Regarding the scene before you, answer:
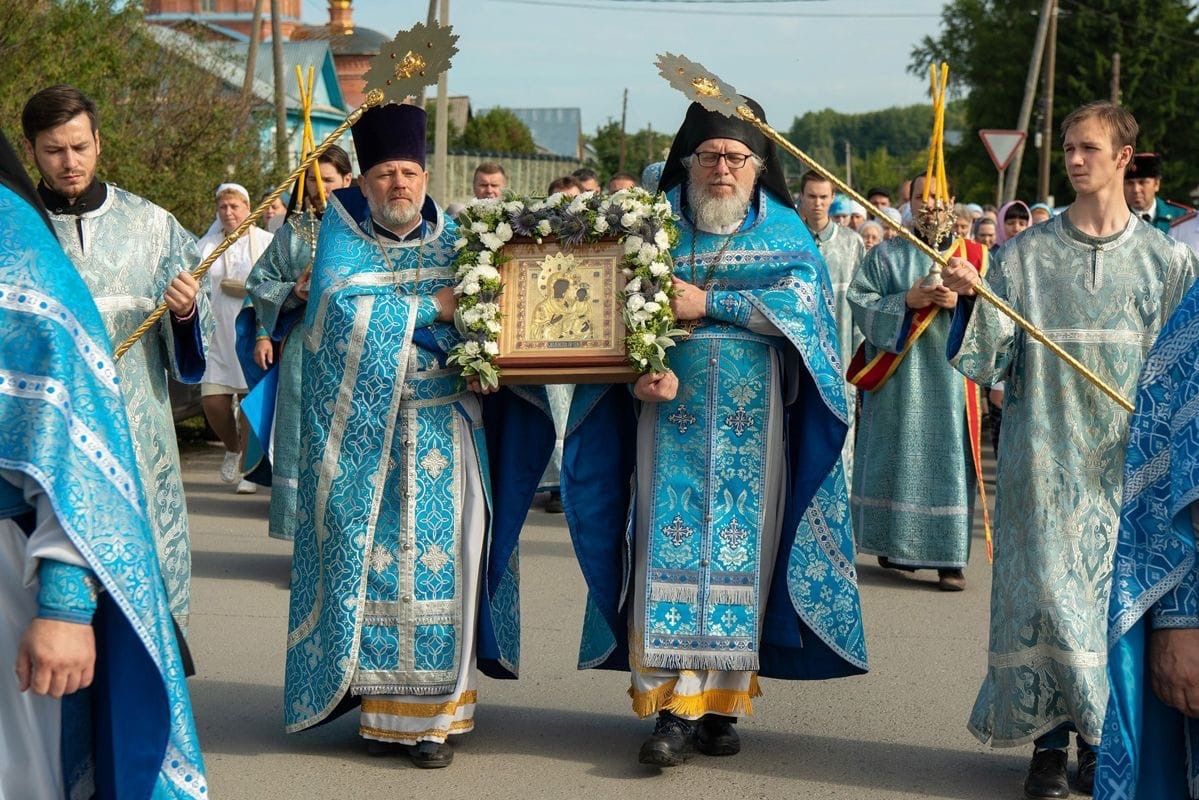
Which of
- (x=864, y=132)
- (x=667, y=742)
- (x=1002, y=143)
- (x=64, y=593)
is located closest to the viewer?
(x=64, y=593)

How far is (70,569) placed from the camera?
3258mm

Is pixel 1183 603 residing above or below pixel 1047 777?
above

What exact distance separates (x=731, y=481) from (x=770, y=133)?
3.83 feet

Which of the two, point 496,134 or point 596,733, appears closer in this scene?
point 596,733

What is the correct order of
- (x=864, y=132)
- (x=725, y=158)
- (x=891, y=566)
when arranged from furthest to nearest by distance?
(x=864, y=132) → (x=891, y=566) → (x=725, y=158)

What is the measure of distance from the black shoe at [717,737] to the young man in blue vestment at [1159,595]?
90.1 inches

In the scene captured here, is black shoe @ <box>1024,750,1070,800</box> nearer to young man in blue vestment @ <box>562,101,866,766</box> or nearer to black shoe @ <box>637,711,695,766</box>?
young man in blue vestment @ <box>562,101,866,766</box>

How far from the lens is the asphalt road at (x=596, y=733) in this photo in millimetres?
5629

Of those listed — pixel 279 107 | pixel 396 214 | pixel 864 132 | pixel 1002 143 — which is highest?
pixel 864 132

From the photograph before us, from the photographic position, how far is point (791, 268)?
588cm

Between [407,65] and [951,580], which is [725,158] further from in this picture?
[951,580]

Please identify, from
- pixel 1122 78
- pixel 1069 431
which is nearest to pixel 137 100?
pixel 1069 431

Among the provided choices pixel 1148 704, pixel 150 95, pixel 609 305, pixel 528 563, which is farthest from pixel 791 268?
pixel 150 95

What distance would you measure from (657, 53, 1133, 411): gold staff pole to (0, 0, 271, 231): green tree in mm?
8047
